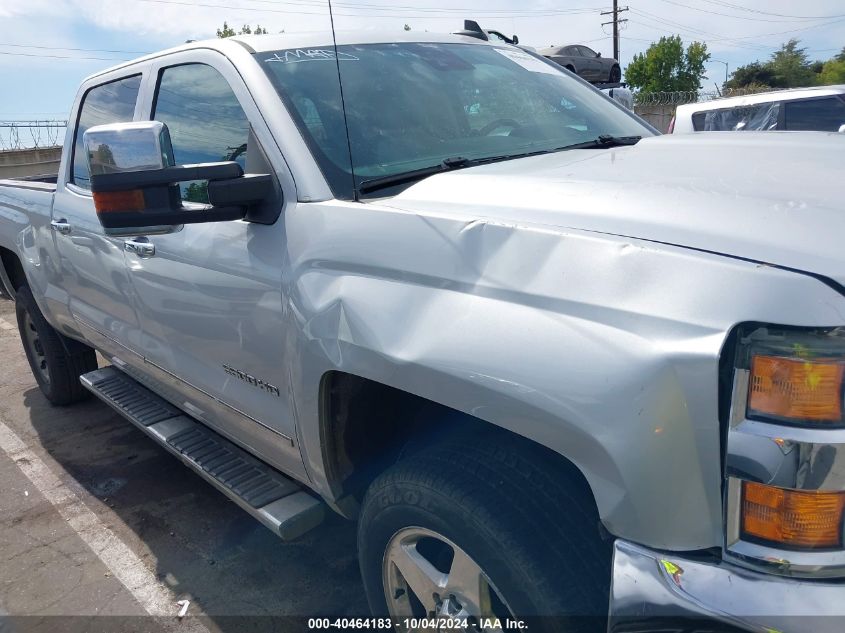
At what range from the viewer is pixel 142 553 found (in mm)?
3238

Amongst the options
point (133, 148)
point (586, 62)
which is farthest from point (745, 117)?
point (133, 148)

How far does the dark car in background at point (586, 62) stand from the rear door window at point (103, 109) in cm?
923

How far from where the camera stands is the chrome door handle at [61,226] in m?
3.69

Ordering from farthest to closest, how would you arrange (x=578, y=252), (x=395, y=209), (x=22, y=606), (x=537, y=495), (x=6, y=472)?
(x=6, y=472), (x=22, y=606), (x=395, y=209), (x=537, y=495), (x=578, y=252)

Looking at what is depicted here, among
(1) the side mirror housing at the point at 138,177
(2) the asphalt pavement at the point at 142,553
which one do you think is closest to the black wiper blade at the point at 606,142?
(1) the side mirror housing at the point at 138,177

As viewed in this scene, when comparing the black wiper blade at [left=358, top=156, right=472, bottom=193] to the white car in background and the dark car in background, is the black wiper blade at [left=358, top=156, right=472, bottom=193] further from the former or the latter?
the dark car in background

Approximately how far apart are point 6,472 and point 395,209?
3412 millimetres

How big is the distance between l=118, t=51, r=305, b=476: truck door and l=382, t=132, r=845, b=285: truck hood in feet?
1.83

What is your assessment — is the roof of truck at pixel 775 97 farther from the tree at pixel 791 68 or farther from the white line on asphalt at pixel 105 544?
the tree at pixel 791 68

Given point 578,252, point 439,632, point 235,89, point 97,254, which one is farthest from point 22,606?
point 578,252

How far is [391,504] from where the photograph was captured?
6.19ft

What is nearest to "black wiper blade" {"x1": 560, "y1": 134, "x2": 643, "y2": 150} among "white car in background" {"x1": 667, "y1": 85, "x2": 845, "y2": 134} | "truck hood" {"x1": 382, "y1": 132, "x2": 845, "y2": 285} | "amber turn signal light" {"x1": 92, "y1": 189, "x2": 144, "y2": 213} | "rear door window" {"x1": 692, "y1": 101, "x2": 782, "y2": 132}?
"truck hood" {"x1": 382, "y1": 132, "x2": 845, "y2": 285}

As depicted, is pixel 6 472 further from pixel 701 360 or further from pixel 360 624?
pixel 701 360

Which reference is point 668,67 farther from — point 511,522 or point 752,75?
point 511,522
